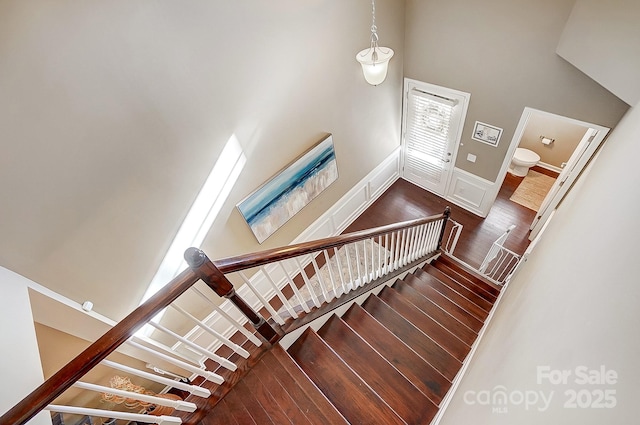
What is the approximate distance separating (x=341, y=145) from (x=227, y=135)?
5.63 ft

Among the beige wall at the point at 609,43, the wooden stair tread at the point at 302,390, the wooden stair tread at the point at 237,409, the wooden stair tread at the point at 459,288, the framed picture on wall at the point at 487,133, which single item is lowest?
the wooden stair tread at the point at 237,409

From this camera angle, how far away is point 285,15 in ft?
7.61

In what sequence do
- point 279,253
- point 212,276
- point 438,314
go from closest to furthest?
point 212,276, point 279,253, point 438,314

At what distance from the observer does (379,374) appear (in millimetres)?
2074

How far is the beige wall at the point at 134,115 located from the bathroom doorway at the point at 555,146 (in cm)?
253

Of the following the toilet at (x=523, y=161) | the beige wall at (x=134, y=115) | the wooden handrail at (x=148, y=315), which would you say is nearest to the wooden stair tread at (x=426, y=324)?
the wooden handrail at (x=148, y=315)

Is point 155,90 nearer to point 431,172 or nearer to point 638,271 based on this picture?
point 638,271

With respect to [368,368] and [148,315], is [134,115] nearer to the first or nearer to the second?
[148,315]

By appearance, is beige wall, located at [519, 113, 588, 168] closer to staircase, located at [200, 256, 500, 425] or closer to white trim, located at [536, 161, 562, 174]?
white trim, located at [536, 161, 562, 174]

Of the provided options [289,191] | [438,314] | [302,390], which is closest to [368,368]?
[302,390]

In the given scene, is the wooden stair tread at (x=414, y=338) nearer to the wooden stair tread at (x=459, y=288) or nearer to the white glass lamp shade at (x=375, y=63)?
the wooden stair tread at (x=459, y=288)

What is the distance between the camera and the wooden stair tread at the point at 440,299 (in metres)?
2.90

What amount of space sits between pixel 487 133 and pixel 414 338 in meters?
2.94

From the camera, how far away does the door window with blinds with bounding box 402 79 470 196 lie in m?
4.06
